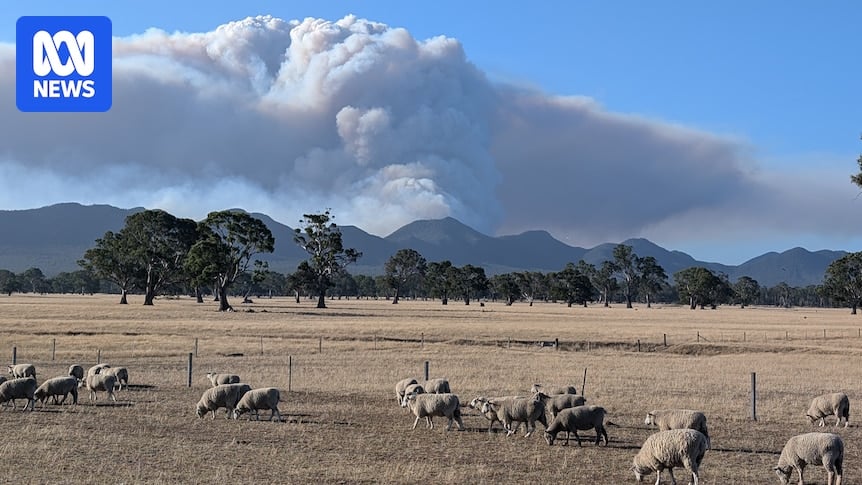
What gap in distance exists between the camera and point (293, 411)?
78.4 ft

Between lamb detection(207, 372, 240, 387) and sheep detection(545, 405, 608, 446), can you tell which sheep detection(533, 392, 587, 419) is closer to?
sheep detection(545, 405, 608, 446)

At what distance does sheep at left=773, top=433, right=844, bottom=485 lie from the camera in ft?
48.8

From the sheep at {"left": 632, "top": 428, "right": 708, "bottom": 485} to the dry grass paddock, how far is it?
1.92 feet

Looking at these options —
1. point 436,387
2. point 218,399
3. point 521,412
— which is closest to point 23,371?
point 218,399

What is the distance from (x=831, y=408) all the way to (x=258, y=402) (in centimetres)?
1487

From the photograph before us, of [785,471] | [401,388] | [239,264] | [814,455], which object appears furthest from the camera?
[239,264]

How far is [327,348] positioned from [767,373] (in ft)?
75.0

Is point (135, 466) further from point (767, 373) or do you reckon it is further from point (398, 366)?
point (767, 373)

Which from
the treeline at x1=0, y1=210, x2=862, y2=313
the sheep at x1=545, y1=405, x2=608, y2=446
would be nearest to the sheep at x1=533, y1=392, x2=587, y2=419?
the sheep at x1=545, y1=405, x2=608, y2=446

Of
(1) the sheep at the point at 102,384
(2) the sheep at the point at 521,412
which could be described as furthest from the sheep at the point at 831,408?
(1) the sheep at the point at 102,384

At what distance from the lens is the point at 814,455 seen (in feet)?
49.4

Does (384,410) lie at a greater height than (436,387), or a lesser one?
lesser

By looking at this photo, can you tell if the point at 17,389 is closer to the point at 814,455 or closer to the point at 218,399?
the point at 218,399

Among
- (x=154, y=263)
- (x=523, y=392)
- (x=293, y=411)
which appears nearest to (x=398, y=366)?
(x=523, y=392)
